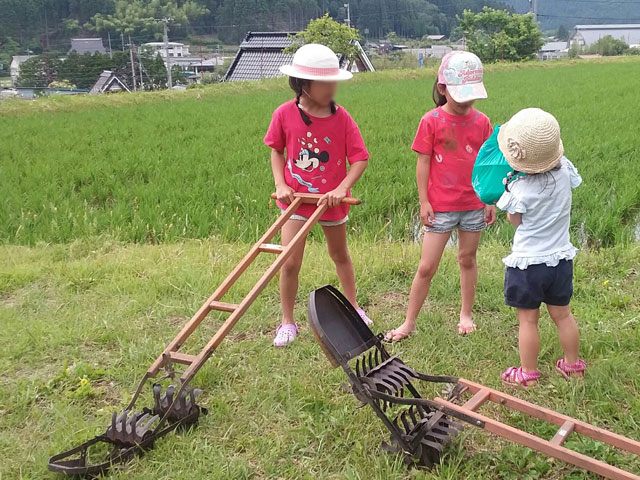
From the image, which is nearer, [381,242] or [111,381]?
[111,381]

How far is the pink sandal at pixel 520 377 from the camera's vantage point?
7.86 ft

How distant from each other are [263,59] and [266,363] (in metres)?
30.9

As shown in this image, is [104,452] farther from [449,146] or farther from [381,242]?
[381,242]

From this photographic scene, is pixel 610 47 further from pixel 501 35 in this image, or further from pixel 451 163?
pixel 451 163

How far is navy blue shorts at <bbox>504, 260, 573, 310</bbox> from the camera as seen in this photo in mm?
2193

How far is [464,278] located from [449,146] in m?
0.67

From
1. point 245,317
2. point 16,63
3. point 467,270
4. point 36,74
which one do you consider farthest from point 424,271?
point 16,63

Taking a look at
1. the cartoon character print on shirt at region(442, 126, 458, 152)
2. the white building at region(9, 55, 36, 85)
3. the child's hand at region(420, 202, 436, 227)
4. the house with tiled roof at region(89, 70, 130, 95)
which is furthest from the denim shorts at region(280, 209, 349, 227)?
the white building at region(9, 55, 36, 85)

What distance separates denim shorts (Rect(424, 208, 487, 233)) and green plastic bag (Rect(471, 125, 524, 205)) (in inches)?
16.4

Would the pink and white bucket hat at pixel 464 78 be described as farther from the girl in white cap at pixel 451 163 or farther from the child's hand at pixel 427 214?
the child's hand at pixel 427 214

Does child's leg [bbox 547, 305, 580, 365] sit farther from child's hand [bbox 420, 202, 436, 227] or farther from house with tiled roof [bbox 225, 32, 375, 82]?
house with tiled roof [bbox 225, 32, 375, 82]

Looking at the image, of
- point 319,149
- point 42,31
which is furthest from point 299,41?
point 319,149

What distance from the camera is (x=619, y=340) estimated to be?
106 inches

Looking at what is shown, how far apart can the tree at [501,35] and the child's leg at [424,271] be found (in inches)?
1444
